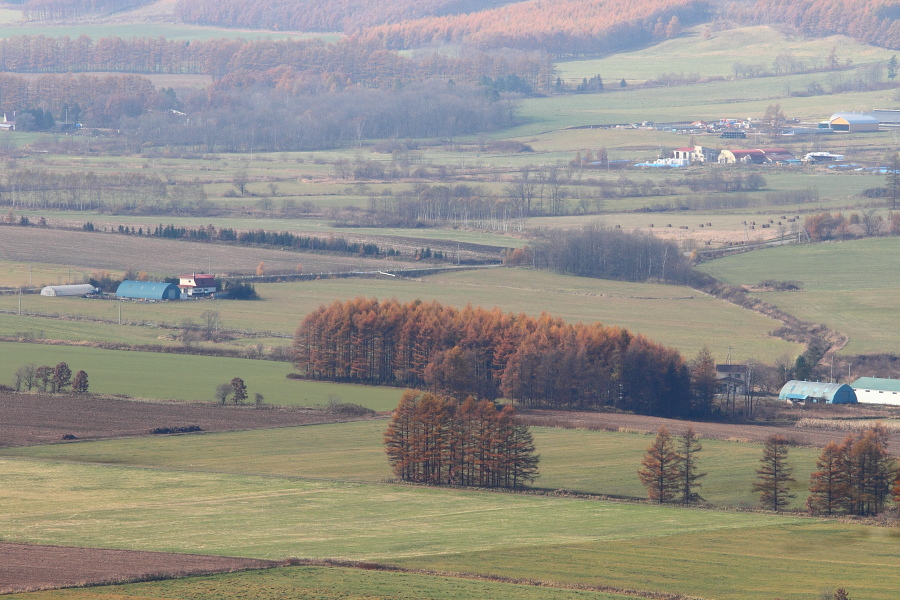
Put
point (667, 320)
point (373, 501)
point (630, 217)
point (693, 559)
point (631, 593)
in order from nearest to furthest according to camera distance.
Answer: point (631, 593), point (693, 559), point (373, 501), point (667, 320), point (630, 217)

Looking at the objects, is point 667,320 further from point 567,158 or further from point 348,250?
point 567,158

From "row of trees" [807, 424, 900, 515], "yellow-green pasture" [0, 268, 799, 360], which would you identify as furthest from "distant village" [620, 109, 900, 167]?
"row of trees" [807, 424, 900, 515]

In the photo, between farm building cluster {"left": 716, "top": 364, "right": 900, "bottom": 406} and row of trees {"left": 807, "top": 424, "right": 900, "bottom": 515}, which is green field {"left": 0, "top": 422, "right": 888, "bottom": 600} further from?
farm building cluster {"left": 716, "top": 364, "right": 900, "bottom": 406}

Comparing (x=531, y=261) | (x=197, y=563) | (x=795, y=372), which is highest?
(x=531, y=261)

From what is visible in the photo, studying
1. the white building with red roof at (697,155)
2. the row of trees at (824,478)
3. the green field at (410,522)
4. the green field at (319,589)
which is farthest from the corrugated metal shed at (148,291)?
the white building with red roof at (697,155)

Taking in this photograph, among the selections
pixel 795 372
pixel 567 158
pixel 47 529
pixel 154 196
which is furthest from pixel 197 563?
pixel 567 158

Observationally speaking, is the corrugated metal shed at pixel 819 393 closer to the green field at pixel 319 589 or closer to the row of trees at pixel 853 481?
the row of trees at pixel 853 481
